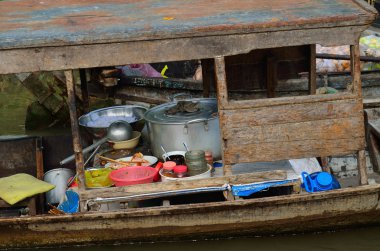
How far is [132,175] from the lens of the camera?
6105 millimetres

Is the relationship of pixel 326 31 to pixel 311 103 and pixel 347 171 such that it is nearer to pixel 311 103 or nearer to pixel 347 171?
pixel 311 103

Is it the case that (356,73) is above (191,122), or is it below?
above

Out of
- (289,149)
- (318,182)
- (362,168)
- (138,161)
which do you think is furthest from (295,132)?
(138,161)

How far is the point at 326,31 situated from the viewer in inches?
210

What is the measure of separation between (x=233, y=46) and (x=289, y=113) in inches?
31.5

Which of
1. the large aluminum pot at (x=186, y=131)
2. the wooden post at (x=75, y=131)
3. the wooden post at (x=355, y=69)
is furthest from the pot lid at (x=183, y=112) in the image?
the wooden post at (x=355, y=69)

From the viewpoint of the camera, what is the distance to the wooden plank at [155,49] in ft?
17.5

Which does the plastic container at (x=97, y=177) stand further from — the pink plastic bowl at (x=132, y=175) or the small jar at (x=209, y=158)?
the small jar at (x=209, y=158)

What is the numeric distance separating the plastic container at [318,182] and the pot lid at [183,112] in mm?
1108

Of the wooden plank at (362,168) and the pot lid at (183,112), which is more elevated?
the pot lid at (183,112)

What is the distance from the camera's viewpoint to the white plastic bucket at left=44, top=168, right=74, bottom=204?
671cm

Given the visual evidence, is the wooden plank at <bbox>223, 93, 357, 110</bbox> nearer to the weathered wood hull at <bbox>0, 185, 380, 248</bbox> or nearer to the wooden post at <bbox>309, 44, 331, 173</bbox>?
the weathered wood hull at <bbox>0, 185, 380, 248</bbox>

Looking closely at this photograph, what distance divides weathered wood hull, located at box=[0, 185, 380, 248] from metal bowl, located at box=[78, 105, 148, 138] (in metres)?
1.51

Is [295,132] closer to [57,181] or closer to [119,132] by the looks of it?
[119,132]
